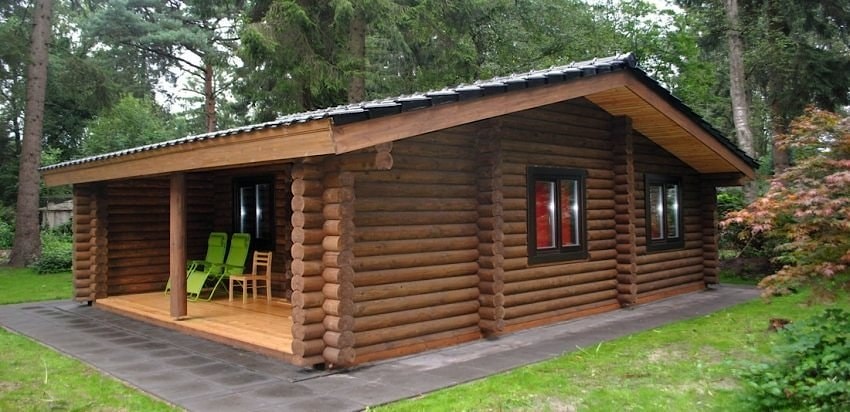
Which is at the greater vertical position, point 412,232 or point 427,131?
point 427,131

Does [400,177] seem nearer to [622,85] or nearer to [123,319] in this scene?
[622,85]

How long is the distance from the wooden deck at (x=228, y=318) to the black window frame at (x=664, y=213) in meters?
5.44

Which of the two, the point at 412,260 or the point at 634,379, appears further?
the point at 412,260

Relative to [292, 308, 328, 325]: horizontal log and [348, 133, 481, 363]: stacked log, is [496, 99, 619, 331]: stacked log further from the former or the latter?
[292, 308, 328, 325]: horizontal log

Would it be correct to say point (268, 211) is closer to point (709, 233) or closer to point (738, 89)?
point (709, 233)

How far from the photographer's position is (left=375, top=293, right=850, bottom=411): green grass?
4.20 metres

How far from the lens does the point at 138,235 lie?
31.9 feet

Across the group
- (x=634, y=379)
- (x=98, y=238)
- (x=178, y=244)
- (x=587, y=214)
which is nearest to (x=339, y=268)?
(x=634, y=379)

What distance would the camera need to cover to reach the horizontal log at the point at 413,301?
558 cm

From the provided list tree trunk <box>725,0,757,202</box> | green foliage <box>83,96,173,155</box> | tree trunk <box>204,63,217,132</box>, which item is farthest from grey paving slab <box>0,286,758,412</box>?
green foliage <box>83,96,173,155</box>

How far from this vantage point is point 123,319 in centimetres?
798

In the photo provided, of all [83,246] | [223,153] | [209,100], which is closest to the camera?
[223,153]

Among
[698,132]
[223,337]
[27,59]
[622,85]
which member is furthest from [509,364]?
[27,59]

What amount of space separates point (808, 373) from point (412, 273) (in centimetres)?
332
